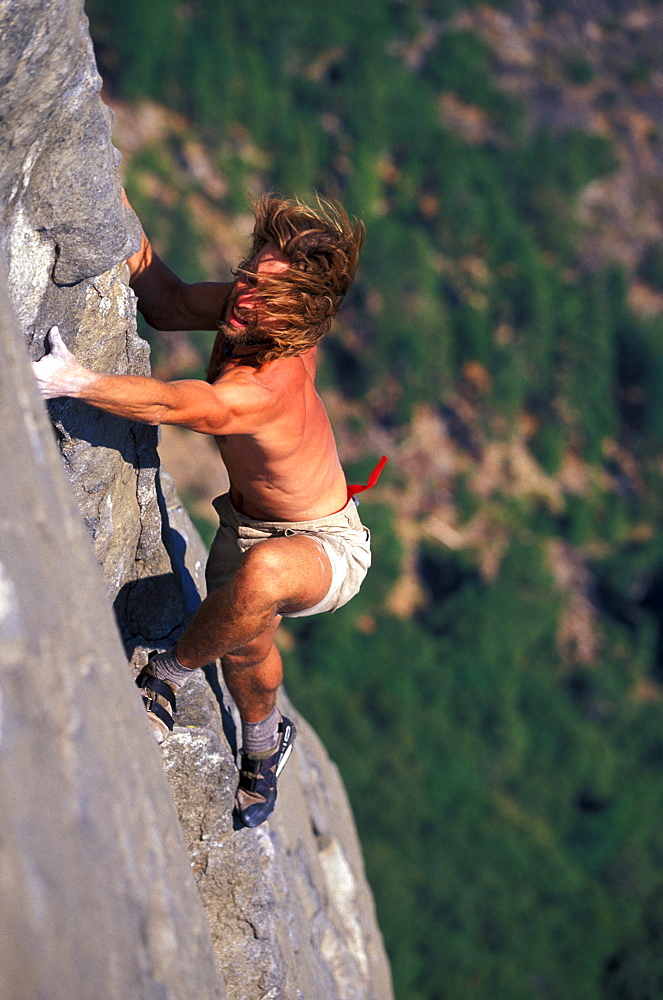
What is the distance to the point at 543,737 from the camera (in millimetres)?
25734

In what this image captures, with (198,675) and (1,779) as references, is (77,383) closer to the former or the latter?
(1,779)

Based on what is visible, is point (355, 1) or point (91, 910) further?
point (355, 1)

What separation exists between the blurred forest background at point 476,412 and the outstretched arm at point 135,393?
658 inches

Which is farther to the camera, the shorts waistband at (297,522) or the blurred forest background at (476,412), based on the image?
the blurred forest background at (476,412)

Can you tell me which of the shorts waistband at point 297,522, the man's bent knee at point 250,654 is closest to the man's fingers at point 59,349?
the shorts waistband at point 297,522

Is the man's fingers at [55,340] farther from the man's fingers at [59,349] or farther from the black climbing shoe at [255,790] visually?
the black climbing shoe at [255,790]

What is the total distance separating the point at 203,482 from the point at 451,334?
10462 mm

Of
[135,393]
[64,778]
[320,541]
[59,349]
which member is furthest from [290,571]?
[64,778]

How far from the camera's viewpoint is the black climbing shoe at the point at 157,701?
13.9 feet

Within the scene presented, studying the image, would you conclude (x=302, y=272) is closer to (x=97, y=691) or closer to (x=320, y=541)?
(x=320, y=541)

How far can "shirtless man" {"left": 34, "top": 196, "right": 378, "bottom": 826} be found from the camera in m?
3.74

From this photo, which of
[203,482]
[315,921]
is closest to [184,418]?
[315,921]

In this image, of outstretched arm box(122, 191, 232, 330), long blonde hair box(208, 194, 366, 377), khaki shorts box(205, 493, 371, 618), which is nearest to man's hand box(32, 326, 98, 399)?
long blonde hair box(208, 194, 366, 377)

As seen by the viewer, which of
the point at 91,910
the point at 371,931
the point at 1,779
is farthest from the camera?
the point at 371,931
